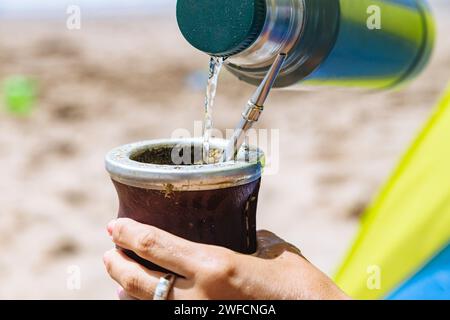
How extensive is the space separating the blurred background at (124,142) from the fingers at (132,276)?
0.48 meters

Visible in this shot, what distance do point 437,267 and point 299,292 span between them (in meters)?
0.44

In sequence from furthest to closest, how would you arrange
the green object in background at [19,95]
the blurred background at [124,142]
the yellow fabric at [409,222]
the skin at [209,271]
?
the green object in background at [19,95] → the blurred background at [124,142] → the yellow fabric at [409,222] → the skin at [209,271]

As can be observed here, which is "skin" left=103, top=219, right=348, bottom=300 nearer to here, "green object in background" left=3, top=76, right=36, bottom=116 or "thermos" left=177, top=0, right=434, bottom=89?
"thermos" left=177, top=0, right=434, bottom=89

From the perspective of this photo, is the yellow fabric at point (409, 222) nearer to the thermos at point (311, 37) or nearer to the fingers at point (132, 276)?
the thermos at point (311, 37)

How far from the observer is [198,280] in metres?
0.53

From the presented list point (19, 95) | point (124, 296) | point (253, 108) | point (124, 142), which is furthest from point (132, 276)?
point (19, 95)

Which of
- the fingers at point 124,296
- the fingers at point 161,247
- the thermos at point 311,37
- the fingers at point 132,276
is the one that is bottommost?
the fingers at point 124,296

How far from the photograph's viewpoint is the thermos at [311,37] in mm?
545

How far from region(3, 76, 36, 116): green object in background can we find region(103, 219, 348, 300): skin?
3.97m

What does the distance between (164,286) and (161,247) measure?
4cm

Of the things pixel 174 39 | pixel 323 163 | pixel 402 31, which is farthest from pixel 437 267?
pixel 174 39

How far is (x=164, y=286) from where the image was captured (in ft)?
1.79

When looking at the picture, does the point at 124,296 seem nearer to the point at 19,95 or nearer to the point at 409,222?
the point at 409,222

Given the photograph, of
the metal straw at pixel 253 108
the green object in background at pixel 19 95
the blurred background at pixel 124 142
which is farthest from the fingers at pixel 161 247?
the green object in background at pixel 19 95
